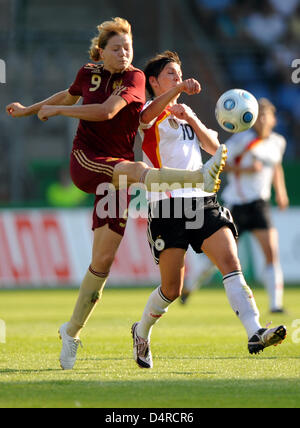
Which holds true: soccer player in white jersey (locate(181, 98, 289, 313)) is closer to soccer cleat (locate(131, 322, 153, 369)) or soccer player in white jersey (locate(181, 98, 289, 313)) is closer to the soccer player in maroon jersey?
soccer cleat (locate(131, 322, 153, 369))

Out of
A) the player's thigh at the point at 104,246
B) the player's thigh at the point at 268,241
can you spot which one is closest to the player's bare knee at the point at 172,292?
the player's thigh at the point at 104,246

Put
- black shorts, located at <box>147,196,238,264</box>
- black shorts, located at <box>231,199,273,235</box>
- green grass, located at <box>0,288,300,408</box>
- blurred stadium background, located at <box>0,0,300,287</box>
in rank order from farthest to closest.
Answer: blurred stadium background, located at <box>0,0,300,287</box>, black shorts, located at <box>231,199,273,235</box>, black shorts, located at <box>147,196,238,264</box>, green grass, located at <box>0,288,300,408</box>

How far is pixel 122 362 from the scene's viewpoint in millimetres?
6977

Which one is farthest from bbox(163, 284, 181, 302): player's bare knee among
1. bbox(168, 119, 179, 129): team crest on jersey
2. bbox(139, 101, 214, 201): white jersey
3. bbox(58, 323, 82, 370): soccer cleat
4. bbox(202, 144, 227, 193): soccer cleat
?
bbox(168, 119, 179, 129): team crest on jersey

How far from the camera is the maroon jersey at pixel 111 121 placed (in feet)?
21.0

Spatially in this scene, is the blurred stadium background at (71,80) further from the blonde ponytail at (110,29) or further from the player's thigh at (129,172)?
the player's thigh at (129,172)

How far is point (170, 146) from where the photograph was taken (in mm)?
6574

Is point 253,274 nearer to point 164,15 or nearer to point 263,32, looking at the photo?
point 164,15

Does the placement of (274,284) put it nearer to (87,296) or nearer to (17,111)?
(87,296)

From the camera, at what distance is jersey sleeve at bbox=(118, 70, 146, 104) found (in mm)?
6270

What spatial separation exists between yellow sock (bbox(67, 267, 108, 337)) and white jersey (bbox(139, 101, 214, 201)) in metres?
0.69

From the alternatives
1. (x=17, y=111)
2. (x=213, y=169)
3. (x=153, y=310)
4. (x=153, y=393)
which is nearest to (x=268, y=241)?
(x=153, y=310)

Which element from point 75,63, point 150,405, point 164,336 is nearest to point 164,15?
point 75,63

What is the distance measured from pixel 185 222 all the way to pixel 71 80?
49.0 ft
